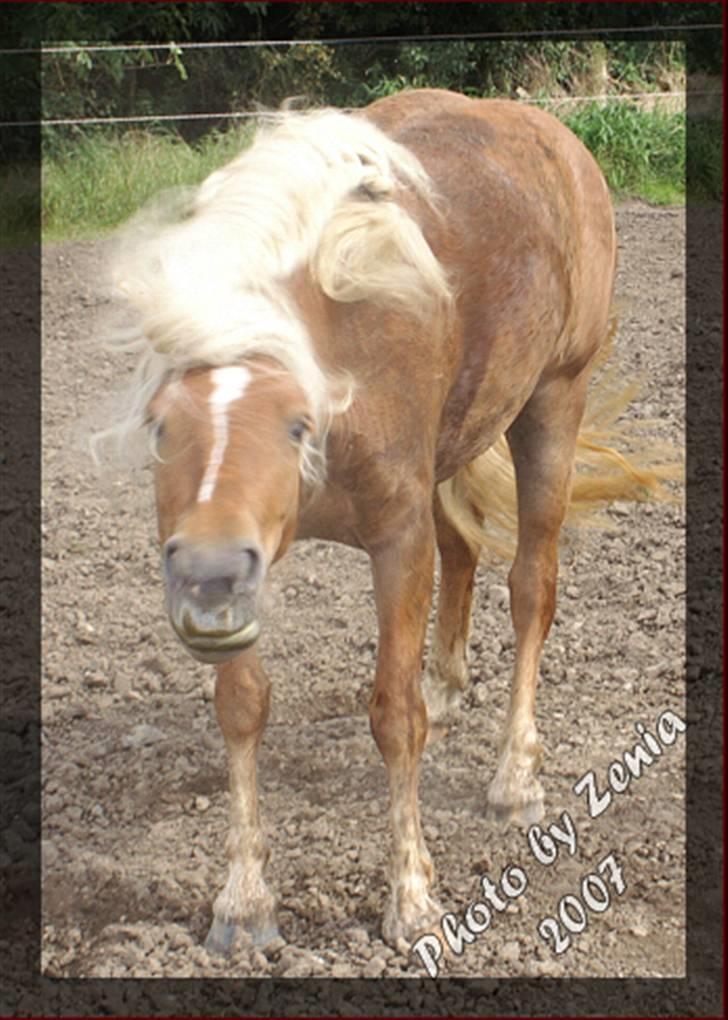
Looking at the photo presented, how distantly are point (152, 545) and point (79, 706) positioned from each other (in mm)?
1383

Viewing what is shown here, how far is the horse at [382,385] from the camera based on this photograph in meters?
2.50

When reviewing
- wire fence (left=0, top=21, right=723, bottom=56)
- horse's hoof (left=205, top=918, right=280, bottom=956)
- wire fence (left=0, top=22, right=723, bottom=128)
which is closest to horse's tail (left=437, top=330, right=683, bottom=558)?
horse's hoof (left=205, top=918, right=280, bottom=956)

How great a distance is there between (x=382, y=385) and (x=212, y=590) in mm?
850

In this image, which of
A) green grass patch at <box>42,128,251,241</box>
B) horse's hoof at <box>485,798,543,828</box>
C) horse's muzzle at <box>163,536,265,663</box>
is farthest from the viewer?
green grass patch at <box>42,128,251,241</box>

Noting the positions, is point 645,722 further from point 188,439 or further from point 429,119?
point 188,439

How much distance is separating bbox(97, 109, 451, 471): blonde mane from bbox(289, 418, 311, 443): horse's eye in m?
0.07

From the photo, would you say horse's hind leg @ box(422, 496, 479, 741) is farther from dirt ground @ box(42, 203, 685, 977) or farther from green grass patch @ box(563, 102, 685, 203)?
green grass patch @ box(563, 102, 685, 203)

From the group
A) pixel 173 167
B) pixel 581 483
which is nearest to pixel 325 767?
pixel 581 483

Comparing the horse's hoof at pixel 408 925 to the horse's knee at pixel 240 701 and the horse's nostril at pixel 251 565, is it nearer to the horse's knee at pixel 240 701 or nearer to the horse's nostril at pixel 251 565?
the horse's knee at pixel 240 701

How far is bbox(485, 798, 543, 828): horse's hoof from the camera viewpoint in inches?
147

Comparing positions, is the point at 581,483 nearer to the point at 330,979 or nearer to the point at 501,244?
the point at 501,244

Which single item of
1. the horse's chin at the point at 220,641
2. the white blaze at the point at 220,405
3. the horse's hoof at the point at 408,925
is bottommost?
the horse's hoof at the point at 408,925

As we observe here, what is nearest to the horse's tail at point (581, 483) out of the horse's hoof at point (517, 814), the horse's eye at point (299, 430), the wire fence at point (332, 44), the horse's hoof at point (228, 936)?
the horse's hoof at point (517, 814)

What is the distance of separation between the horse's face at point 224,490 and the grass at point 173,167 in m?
7.59
